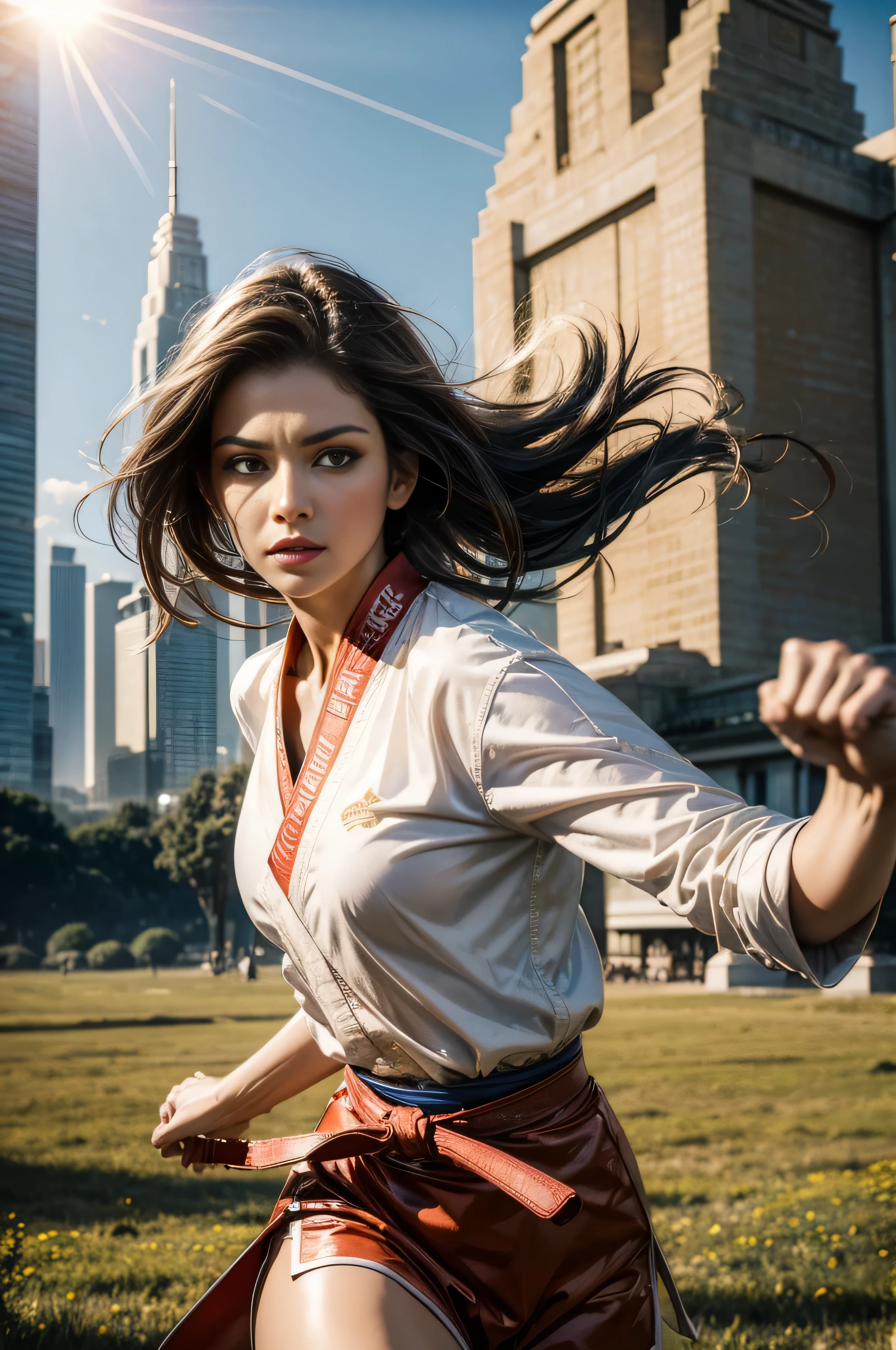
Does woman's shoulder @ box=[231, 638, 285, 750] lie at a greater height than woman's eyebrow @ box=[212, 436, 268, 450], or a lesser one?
lesser

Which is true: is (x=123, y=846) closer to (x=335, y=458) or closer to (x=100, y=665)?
(x=100, y=665)

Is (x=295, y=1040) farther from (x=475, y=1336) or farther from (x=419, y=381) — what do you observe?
(x=419, y=381)

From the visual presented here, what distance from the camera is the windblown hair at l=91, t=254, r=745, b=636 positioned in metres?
1.04

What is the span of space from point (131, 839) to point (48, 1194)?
1.25 m

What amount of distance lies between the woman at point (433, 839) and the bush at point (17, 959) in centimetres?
343

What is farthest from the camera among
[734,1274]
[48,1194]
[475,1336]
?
[48,1194]

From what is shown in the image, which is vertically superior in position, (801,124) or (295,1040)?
(801,124)

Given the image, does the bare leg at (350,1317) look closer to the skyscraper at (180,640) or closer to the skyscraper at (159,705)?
the skyscraper at (159,705)

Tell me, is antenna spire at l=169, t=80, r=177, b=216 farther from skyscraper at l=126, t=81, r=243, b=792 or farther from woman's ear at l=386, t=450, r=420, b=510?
woman's ear at l=386, t=450, r=420, b=510

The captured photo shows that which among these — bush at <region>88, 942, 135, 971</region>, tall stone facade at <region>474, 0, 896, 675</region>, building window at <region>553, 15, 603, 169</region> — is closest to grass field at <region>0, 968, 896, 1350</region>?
bush at <region>88, 942, 135, 971</region>

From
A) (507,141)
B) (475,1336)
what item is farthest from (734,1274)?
(507,141)

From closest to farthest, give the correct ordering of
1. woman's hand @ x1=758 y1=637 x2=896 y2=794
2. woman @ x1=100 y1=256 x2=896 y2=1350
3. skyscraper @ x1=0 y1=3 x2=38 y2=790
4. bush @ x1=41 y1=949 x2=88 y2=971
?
1. woman's hand @ x1=758 y1=637 x2=896 y2=794
2. woman @ x1=100 y1=256 x2=896 y2=1350
3. skyscraper @ x1=0 y1=3 x2=38 y2=790
4. bush @ x1=41 y1=949 x2=88 y2=971

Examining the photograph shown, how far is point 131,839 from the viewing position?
434 centimetres

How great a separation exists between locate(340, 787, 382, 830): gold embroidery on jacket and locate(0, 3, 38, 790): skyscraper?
3402mm
